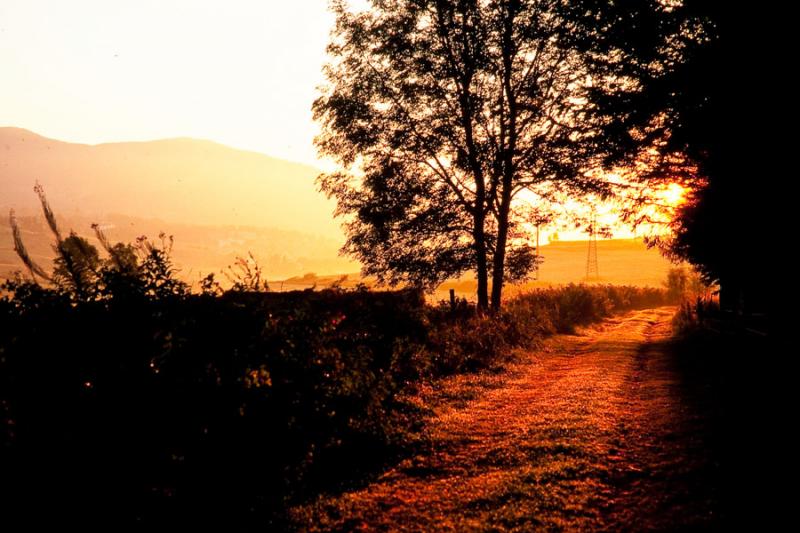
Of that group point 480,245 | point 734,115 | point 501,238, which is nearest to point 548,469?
point 734,115

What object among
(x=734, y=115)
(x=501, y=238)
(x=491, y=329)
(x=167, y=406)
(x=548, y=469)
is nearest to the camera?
(x=167, y=406)

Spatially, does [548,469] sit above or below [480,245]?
below

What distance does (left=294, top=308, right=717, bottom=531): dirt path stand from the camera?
5445 mm

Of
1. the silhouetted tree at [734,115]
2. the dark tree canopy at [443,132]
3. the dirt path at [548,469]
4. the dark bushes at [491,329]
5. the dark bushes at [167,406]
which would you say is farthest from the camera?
the dark tree canopy at [443,132]

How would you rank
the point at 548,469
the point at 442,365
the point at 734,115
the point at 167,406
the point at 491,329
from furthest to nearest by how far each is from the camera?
the point at 491,329 → the point at 442,365 → the point at 734,115 → the point at 548,469 → the point at 167,406

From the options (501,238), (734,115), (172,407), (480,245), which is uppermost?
(734,115)

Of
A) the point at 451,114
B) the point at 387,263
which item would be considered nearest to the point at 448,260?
the point at 387,263

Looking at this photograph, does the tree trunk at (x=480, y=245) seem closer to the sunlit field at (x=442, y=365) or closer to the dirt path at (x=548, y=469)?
the sunlit field at (x=442, y=365)

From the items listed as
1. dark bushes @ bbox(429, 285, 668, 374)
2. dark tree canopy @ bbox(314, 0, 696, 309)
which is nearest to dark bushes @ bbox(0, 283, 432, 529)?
dark bushes @ bbox(429, 285, 668, 374)

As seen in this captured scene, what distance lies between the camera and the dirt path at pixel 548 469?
545 centimetres

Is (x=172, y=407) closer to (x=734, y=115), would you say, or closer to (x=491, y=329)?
(x=734, y=115)

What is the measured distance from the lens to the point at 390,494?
6277 mm

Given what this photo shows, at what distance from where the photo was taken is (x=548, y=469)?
6.65 metres

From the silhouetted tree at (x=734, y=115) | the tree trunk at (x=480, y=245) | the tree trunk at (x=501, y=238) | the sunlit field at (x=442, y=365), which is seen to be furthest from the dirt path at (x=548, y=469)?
the tree trunk at (x=480, y=245)
